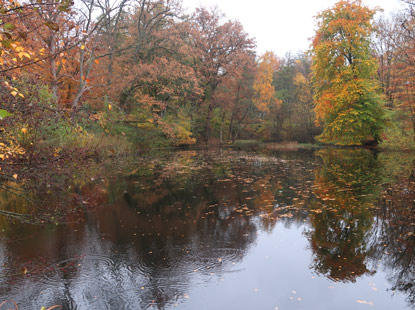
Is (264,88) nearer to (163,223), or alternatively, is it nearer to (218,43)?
(218,43)

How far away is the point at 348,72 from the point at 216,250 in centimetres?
2294

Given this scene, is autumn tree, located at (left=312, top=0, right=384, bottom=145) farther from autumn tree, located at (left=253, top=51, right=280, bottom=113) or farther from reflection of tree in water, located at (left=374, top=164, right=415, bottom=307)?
reflection of tree in water, located at (left=374, top=164, right=415, bottom=307)


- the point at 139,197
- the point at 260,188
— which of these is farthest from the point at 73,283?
the point at 260,188

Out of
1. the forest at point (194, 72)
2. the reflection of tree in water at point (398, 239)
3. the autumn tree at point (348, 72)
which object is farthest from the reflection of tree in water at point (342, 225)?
the autumn tree at point (348, 72)

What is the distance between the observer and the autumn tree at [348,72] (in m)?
23.3

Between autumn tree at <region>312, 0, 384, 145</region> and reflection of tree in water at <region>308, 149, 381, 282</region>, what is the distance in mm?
14517

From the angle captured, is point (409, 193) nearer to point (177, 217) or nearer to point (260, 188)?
point (260, 188)

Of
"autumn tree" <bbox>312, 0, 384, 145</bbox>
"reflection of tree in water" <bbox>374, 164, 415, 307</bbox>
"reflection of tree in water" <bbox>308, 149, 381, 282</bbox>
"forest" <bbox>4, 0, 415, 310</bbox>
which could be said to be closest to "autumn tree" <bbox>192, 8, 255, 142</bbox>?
"autumn tree" <bbox>312, 0, 384, 145</bbox>

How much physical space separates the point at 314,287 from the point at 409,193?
677 centimetres

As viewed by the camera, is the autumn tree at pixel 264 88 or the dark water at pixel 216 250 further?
the autumn tree at pixel 264 88

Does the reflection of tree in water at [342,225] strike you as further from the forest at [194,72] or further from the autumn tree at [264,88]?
the autumn tree at [264,88]

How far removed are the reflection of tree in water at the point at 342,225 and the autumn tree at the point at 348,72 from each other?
14517 mm

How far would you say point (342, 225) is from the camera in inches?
251

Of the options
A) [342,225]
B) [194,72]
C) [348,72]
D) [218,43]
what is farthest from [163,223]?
[218,43]
